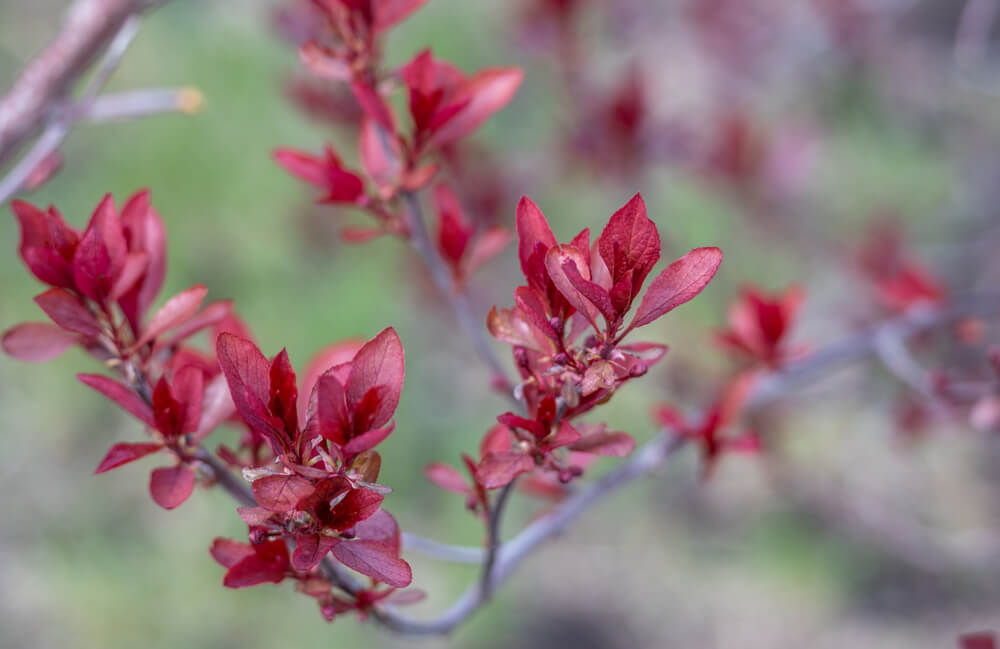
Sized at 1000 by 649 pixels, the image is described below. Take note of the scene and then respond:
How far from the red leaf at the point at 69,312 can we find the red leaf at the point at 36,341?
0.18 feet

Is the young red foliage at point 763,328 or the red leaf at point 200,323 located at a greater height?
the young red foliage at point 763,328

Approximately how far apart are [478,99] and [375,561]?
407 millimetres

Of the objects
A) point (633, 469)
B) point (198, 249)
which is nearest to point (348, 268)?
point (198, 249)

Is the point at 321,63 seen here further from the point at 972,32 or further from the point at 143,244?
the point at 972,32

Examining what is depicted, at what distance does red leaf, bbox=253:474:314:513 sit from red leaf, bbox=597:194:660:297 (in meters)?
0.23

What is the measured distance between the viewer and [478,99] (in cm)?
69

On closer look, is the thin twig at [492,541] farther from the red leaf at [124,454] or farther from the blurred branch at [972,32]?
the blurred branch at [972,32]

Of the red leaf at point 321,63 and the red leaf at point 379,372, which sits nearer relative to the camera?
the red leaf at point 379,372

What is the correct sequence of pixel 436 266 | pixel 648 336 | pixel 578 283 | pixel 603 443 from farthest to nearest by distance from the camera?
pixel 648 336
pixel 436 266
pixel 603 443
pixel 578 283

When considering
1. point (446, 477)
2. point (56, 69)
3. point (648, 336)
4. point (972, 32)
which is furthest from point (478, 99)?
point (648, 336)

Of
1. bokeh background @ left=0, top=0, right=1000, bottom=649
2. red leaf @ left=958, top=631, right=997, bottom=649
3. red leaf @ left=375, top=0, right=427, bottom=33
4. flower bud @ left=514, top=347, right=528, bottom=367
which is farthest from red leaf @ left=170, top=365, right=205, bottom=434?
bokeh background @ left=0, top=0, right=1000, bottom=649

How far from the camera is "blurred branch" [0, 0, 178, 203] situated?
32.0 inches

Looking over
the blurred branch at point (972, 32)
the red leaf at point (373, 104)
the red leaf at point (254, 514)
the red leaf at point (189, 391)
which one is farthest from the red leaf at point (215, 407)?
the blurred branch at point (972, 32)

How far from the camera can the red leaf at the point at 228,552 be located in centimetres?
56
